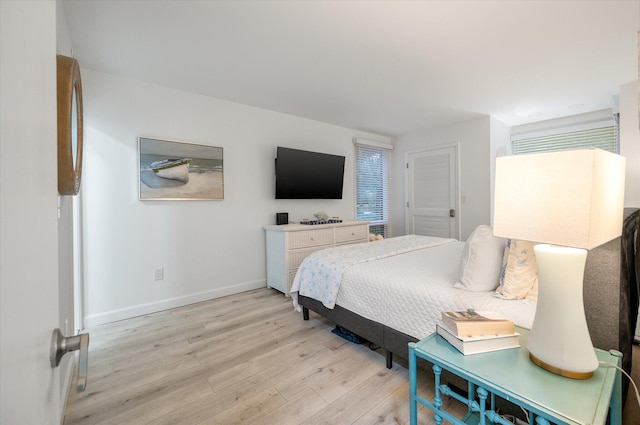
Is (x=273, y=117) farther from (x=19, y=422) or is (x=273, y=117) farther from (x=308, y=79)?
(x=19, y=422)

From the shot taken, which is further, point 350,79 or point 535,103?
point 535,103

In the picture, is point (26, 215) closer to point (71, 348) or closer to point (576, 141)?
point (71, 348)

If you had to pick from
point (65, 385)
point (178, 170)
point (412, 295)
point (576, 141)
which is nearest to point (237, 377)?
point (65, 385)

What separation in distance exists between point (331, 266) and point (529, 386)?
4.89ft

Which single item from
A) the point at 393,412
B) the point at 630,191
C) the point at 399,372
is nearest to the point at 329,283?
the point at 399,372

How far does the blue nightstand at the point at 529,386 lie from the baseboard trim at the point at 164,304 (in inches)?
102

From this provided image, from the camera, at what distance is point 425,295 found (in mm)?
1602

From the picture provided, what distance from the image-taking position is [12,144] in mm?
335

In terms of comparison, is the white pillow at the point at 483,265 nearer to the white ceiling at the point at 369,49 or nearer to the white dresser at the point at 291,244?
the white ceiling at the point at 369,49

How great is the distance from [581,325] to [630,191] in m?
2.43

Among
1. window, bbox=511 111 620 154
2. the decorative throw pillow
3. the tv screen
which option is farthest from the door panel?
the decorative throw pillow

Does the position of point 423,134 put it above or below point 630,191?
above

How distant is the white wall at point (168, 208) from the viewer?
8.39 feet

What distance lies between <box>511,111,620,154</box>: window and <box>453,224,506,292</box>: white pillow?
3427mm
